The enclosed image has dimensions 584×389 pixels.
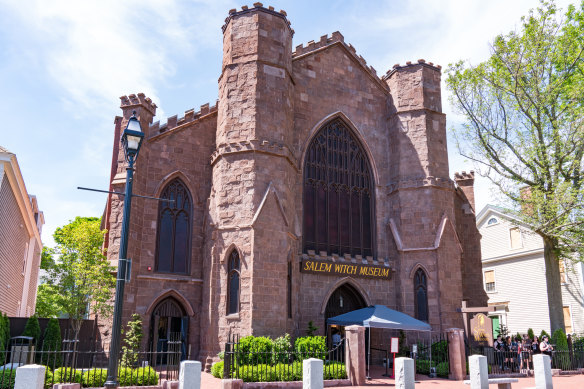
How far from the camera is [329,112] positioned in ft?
80.4

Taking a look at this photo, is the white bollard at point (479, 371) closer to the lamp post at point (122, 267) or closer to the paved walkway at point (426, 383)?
the paved walkway at point (426, 383)

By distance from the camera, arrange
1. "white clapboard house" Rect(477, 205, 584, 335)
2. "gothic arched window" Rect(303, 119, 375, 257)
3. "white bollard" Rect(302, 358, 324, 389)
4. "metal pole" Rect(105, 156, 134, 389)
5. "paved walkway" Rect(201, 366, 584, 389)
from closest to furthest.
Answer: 1. "metal pole" Rect(105, 156, 134, 389)
2. "white bollard" Rect(302, 358, 324, 389)
3. "paved walkway" Rect(201, 366, 584, 389)
4. "gothic arched window" Rect(303, 119, 375, 257)
5. "white clapboard house" Rect(477, 205, 584, 335)

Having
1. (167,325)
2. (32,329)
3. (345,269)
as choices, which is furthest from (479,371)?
(32,329)

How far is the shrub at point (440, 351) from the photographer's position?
19672 mm

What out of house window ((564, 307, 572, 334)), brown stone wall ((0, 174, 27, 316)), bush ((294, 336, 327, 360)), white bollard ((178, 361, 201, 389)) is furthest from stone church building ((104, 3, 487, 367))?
house window ((564, 307, 572, 334))

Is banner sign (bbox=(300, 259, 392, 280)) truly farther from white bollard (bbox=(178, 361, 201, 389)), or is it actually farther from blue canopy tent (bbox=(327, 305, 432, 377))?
white bollard (bbox=(178, 361, 201, 389))

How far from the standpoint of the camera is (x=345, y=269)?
74.0ft

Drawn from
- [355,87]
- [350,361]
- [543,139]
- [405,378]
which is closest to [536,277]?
[543,139]

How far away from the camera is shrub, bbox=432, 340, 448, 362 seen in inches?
774

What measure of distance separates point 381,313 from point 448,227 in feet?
21.7

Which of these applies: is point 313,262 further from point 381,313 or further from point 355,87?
point 355,87

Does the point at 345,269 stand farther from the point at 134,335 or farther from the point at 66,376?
the point at 66,376

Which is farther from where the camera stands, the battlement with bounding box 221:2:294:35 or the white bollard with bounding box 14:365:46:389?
the battlement with bounding box 221:2:294:35

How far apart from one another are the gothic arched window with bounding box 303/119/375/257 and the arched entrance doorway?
19.8ft
